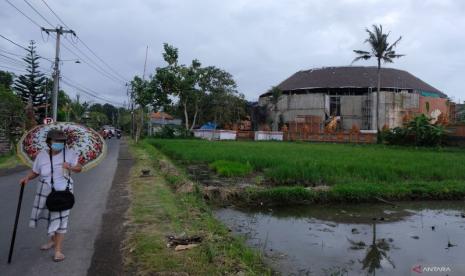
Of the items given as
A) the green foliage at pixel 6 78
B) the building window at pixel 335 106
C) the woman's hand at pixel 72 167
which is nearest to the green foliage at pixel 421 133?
the building window at pixel 335 106

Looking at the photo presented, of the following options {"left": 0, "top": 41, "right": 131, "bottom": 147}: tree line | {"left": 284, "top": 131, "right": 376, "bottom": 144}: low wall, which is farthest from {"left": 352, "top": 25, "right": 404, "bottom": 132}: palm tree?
{"left": 0, "top": 41, "right": 131, "bottom": 147}: tree line

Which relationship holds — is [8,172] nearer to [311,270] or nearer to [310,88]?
[311,270]

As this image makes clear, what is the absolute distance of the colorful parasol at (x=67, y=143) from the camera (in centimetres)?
526

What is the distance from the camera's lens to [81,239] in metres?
6.05

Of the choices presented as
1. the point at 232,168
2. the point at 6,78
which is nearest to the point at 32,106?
the point at 232,168

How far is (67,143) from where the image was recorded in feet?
17.1

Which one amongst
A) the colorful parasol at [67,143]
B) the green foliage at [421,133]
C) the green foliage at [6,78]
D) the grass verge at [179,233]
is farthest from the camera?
the green foliage at [6,78]

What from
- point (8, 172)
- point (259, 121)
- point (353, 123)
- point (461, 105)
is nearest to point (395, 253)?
point (8, 172)

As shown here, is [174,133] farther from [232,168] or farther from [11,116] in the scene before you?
[232,168]

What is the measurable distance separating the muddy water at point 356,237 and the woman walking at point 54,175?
2.65 metres

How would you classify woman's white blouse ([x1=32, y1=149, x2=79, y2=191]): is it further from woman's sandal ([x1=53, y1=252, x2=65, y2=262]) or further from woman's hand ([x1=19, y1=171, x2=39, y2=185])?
woman's sandal ([x1=53, y1=252, x2=65, y2=262])

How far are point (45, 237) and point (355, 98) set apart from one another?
51.9m

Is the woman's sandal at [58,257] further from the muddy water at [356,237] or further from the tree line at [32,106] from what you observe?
the tree line at [32,106]

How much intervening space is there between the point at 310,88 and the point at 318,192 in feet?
157
